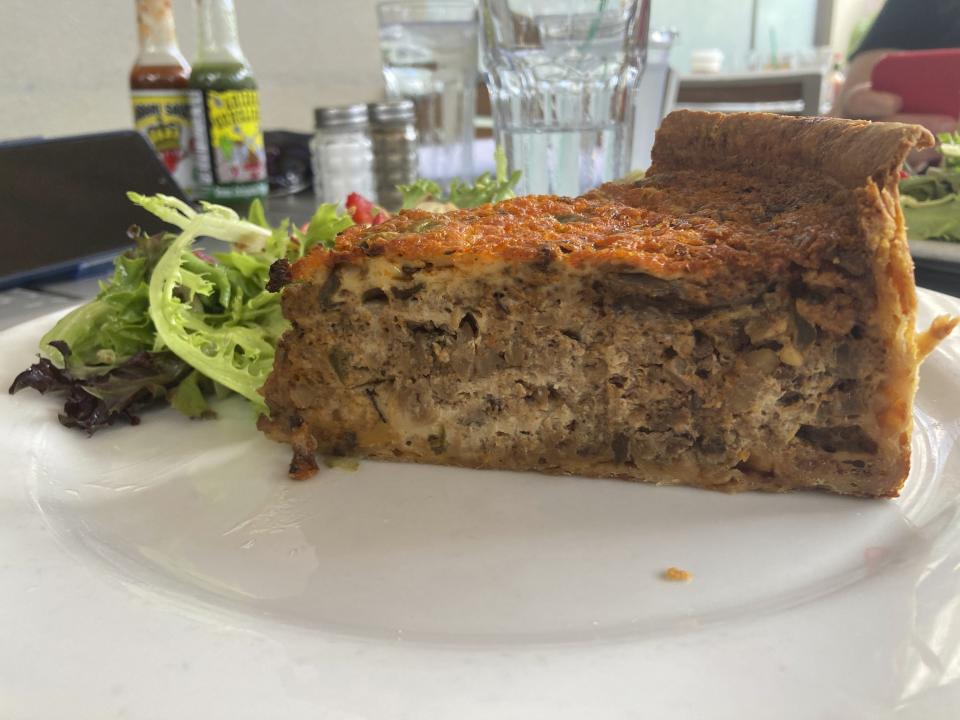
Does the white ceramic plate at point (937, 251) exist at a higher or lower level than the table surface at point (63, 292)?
higher

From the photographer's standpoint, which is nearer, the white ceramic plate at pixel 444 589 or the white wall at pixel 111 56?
the white ceramic plate at pixel 444 589

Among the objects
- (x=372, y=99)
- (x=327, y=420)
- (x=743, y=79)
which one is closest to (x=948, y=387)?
(x=327, y=420)

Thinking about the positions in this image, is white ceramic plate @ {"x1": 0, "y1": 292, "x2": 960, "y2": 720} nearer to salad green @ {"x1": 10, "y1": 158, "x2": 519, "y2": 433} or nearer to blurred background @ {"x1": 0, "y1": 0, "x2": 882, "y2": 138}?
salad green @ {"x1": 10, "y1": 158, "x2": 519, "y2": 433}

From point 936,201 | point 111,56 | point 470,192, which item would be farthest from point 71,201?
point 936,201

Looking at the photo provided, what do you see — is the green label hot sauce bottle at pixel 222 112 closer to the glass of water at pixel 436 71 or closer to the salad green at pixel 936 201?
the glass of water at pixel 436 71

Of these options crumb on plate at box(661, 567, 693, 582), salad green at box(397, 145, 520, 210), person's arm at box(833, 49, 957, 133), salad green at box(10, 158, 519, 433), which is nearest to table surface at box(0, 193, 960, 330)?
salad green at box(10, 158, 519, 433)

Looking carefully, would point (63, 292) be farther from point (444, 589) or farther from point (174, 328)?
point (444, 589)

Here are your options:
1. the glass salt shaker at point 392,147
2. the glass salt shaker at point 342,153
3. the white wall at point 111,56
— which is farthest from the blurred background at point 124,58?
the glass salt shaker at point 392,147
